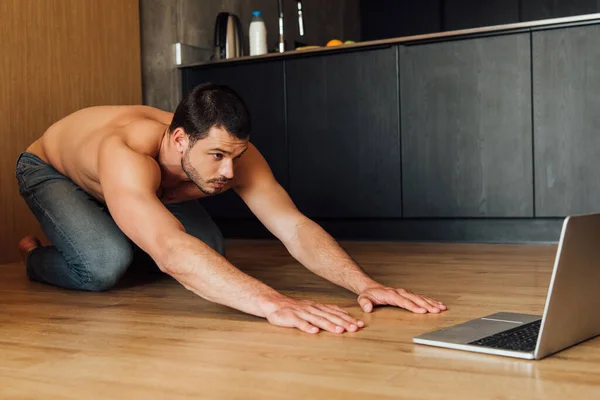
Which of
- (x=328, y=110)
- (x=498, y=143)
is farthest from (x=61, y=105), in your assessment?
(x=498, y=143)

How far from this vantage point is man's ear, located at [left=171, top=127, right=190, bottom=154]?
71.1 inches

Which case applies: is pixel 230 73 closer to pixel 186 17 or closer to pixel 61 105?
pixel 186 17

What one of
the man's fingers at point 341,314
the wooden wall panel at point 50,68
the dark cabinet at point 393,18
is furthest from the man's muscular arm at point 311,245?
the dark cabinet at point 393,18

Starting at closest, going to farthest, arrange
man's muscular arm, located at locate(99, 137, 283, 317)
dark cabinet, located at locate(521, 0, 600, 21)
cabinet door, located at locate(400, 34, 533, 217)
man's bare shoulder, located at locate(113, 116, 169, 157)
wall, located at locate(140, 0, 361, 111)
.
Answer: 1. man's muscular arm, located at locate(99, 137, 283, 317)
2. man's bare shoulder, located at locate(113, 116, 169, 157)
3. cabinet door, located at locate(400, 34, 533, 217)
4. wall, located at locate(140, 0, 361, 111)
5. dark cabinet, located at locate(521, 0, 600, 21)

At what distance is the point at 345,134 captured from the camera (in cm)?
352

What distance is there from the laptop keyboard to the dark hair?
739 millimetres

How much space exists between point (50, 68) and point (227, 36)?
3.46 ft

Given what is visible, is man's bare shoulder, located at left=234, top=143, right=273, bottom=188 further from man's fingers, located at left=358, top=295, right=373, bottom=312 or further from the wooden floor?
man's fingers, located at left=358, top=295, right=373, bottom=312

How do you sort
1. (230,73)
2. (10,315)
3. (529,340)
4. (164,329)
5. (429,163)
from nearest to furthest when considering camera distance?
(529,340)
(164,329)
(10,315)
(429,163)
(230,73)

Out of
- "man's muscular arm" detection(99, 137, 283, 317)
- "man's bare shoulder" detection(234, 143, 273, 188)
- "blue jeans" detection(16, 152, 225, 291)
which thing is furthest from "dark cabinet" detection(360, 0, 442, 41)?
"man's muscular arm" detection(99, 137, 283, 317)

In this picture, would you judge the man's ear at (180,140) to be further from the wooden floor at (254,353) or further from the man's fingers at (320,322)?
the man's fingers at (320,322)

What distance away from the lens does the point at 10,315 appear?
5.84 ft

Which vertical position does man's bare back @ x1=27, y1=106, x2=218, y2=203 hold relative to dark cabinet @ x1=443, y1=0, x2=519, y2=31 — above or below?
below

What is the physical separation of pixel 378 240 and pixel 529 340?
2220 mm
